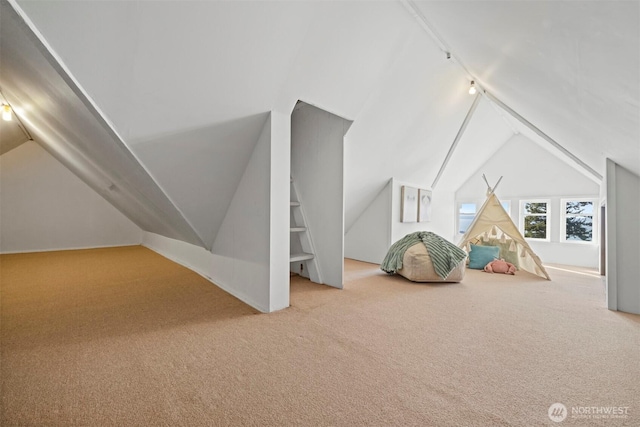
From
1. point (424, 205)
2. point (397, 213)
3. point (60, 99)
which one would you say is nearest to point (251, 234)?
point (60, 99)

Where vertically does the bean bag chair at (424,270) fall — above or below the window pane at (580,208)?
below

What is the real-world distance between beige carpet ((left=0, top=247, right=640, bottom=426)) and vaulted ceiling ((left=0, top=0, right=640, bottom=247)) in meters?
1.29

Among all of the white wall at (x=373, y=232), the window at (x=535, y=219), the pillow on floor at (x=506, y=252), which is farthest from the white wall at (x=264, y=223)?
the window at (x=535, y=219)

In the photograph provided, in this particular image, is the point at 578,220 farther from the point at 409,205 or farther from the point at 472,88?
the point at 472,88

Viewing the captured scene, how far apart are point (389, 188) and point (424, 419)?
4083 millimetres

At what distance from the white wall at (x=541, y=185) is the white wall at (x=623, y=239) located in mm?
3480

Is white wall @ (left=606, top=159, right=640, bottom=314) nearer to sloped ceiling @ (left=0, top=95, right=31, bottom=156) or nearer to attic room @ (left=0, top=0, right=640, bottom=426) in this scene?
attic room @ (left=0, top=0, right=640, bottom=426)

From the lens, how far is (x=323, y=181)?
339cm

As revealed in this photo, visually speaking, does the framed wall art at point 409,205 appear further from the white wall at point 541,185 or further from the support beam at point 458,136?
the white wall at point 541,185

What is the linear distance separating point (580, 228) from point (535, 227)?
2.38 feet

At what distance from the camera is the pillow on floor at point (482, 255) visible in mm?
4531

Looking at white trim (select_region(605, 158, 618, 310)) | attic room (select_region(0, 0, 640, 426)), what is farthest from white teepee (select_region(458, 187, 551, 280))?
white trim (select_region(605, 158, 618, 310))

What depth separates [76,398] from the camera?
1.30m

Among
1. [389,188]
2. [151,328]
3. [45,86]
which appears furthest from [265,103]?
[389,188]
